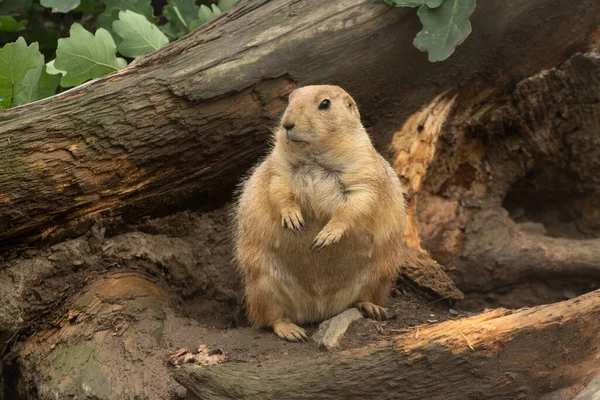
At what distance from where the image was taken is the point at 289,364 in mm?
4656

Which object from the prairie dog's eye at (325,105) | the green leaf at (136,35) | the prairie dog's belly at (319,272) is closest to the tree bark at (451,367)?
the prairie dog's belly at (319,272)

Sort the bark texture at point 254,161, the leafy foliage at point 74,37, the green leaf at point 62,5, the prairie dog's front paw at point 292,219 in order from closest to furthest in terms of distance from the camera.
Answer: the bark texture at point 254,161 < the prairie dog's front paw at point 292,219 < the leafy foliage at point 74,37 < the green leaf at point 62,5

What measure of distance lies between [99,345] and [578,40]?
5.00 meters

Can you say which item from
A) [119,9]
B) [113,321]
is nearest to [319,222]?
[113,321]

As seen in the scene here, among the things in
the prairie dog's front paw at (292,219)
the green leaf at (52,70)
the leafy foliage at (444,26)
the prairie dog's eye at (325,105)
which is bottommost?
the prairie dog's front paw at (292,219)

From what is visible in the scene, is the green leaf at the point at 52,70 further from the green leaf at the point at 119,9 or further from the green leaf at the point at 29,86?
the green leaf at the point at 119,9

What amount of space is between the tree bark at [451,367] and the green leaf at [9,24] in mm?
4317

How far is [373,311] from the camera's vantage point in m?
5.60

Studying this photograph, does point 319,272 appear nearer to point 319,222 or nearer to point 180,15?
point 319,222

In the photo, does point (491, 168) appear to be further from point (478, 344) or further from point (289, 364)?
point (289, 364)

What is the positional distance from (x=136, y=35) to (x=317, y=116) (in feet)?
7.50

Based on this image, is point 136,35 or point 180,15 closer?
point 136,35

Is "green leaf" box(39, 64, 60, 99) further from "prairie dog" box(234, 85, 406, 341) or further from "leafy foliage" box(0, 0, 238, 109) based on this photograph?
"prairie dog" box(234, 85, 406, 341)

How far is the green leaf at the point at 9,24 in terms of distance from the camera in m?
7.23
